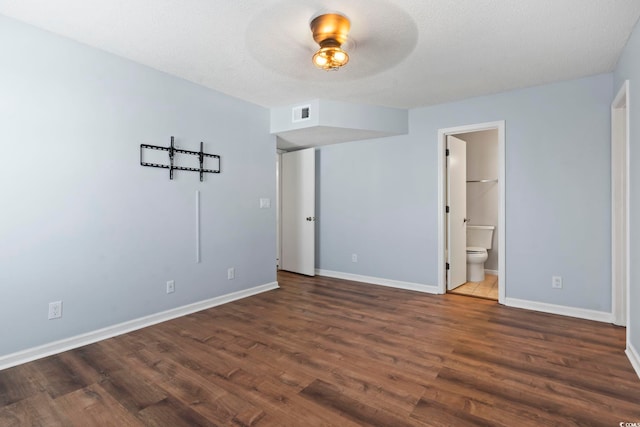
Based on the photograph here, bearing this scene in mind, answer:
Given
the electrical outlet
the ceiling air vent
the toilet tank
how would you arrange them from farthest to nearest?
the toilet tank
the ceiling air vent
the electrical outlet

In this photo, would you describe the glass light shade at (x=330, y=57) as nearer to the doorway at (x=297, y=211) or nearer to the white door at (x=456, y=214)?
the white door at (x=456, y=214)

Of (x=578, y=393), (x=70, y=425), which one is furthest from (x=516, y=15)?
(x=70, y=425)

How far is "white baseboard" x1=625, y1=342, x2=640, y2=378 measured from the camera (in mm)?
2034

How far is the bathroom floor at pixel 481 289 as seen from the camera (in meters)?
3.83

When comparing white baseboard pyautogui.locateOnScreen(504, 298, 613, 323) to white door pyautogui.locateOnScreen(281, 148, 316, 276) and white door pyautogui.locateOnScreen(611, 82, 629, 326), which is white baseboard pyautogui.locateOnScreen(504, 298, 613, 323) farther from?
white door pyautogui.locateOnScreen(281, 148, 316, 276)

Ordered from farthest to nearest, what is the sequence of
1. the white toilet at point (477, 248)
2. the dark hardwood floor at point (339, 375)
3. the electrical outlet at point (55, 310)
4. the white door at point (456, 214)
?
1. the white toilet at point (477, 248)
2. the white door at point (456, 214)
3. the electrical outlet at point (55, 310)
4. the dark hardwood floor at point (339, 375)

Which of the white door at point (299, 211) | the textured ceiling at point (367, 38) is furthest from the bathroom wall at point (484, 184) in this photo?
the white door at point (299, 211)

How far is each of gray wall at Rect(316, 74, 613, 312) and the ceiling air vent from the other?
1.10m

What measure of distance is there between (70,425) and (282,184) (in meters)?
4.02

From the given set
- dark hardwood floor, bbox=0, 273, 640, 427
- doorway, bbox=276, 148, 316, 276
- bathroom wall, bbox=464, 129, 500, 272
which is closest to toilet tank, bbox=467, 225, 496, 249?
bathroom wall, bbox=464, 129, 500, 272

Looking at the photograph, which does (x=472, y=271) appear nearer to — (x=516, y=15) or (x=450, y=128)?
(x=450, y=128)

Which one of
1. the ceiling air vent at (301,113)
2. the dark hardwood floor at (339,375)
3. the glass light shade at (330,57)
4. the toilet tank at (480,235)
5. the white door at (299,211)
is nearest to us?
the dark hardwood floor at (339,375)

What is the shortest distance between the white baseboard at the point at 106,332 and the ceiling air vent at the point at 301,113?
2186 millimetres

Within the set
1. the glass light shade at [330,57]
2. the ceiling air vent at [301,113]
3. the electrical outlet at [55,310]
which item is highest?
the ceiling air vent at [301,113]
